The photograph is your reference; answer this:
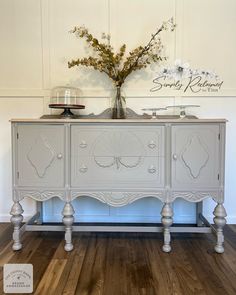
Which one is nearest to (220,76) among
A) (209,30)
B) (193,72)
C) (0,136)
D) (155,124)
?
(193,72)

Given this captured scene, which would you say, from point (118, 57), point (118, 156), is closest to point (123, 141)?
point (118, 156)

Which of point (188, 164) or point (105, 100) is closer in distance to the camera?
point (188, 164)

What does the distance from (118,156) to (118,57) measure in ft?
2.98

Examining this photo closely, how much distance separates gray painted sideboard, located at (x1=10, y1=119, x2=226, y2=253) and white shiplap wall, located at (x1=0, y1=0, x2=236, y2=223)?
1.87 ft

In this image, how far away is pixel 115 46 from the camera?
100 inches

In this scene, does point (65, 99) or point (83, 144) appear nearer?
point (83, 144)

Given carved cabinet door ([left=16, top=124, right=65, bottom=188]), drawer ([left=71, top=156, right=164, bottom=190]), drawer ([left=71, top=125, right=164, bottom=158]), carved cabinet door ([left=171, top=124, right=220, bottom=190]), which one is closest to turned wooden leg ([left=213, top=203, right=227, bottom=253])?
carved cabinet door ([left=171, top=124, right=220, bottom=190])

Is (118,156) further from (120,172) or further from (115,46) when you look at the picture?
(115,46)

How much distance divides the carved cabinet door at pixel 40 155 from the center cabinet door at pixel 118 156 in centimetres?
10

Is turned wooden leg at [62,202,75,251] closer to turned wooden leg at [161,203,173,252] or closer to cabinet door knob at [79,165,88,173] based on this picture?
cabinet door knob at [79,165,88,173]

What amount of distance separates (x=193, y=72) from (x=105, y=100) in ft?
2.74

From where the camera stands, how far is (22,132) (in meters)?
2.10

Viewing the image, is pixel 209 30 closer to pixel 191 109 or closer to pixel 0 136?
pixel 191 109

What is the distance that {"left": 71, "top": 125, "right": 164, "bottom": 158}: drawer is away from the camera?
207cm
